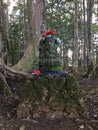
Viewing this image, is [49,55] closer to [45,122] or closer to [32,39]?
[45,122]

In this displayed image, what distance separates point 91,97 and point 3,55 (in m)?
7.16

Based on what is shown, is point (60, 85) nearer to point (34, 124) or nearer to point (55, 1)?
point (34, 124)

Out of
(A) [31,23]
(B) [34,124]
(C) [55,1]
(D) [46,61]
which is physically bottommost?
(B) [34,124]

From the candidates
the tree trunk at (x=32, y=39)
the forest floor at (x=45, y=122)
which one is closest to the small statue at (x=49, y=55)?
the forest floor at (x=45, y=122)

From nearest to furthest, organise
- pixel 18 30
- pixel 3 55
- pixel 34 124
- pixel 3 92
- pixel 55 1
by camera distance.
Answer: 1. pixel 34 124
2. pixel 3 92
3. pixel 3 55
4. pixel 55 1
5. pixel 18 30

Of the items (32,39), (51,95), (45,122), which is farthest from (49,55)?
(32,39)

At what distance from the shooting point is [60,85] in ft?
16.3

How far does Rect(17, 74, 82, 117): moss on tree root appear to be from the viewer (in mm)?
4812

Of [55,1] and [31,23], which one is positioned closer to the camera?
[31,23]

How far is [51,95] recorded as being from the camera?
4867mm

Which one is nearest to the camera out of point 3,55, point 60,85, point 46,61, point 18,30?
point 60,85

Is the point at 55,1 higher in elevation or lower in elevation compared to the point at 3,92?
higher

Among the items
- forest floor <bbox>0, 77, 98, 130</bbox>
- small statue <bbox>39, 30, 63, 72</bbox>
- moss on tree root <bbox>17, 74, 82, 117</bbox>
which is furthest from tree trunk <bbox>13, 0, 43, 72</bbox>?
forest floor <bbox>0, 77, 98, 130</bbox>

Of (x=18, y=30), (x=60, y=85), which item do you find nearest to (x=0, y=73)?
(x=60, y=85)
